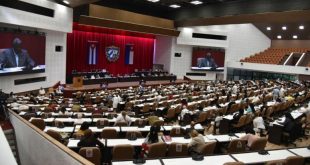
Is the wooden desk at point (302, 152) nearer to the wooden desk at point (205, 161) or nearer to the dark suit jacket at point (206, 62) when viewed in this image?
the wooden desk at point (205, 161)

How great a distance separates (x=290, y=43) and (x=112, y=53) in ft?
68.3

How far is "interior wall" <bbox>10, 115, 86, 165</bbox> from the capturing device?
4109mm

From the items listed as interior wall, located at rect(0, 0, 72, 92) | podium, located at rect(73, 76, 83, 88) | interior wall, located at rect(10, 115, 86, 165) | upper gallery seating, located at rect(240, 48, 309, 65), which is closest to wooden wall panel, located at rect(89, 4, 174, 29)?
interior wall, located at rect(0, 0, 72, 92)

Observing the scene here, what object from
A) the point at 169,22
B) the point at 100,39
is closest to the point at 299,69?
the point at 169,22

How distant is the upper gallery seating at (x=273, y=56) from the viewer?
1202 inches

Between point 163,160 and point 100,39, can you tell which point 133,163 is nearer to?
point 163,160

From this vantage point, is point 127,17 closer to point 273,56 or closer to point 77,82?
point 77,82

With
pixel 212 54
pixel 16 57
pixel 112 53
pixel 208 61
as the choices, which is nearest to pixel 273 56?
pixel 212 54

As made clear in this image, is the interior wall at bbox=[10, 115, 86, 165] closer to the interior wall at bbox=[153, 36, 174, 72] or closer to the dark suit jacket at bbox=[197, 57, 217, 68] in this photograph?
the interior wall at bbox=[153, 36, 174, 72]

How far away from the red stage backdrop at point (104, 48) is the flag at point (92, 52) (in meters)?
0.27

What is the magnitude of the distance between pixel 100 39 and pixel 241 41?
16670 mm

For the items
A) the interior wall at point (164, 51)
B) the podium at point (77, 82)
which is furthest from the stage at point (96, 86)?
the interior wall at point (164, 51)

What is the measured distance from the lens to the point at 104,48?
1060 inches

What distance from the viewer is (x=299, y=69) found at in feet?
87.2
